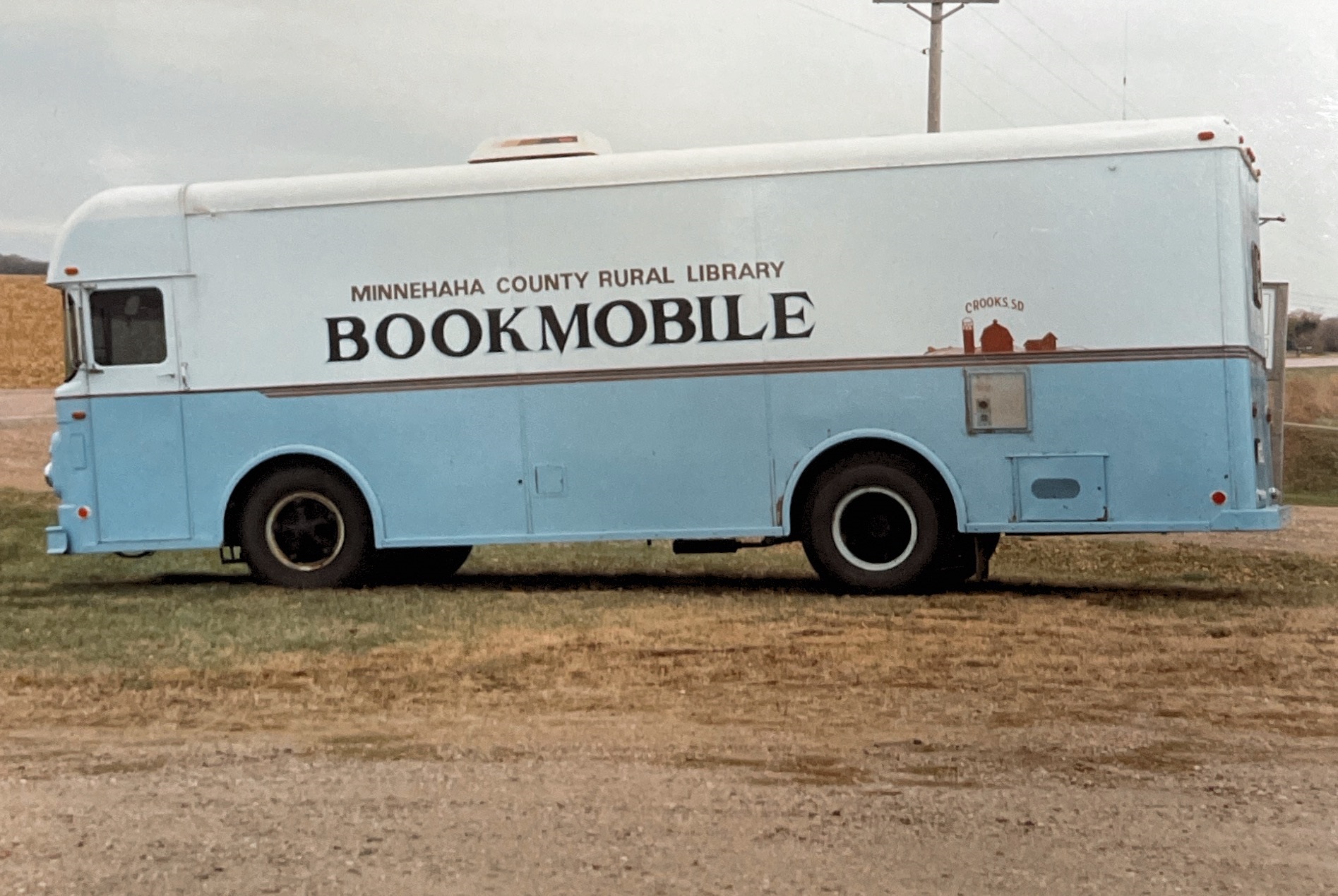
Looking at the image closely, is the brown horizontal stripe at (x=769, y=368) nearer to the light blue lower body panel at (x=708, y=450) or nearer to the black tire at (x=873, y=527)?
the light blue lower body panel at (x=708, y=450)

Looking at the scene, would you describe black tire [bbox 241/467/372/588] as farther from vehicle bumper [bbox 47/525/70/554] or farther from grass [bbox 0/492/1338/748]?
vehicle bumper [bbox 47/525/70/554]

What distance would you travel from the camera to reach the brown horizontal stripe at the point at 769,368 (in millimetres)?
11539

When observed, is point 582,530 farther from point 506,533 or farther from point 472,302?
point 472,302

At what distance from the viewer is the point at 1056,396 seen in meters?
11.7

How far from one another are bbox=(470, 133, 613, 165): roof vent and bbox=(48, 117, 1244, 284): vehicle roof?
9 cm

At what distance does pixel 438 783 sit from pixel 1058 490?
6.52 meters

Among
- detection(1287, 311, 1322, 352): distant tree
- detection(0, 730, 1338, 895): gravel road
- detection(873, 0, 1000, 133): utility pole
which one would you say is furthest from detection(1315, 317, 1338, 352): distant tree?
detection(0, 730, 1338, 895): gravel road

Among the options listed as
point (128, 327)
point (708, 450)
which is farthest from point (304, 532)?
point (708, 450)

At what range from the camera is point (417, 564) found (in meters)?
14.3

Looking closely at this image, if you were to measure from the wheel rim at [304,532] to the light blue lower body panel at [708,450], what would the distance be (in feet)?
1.38

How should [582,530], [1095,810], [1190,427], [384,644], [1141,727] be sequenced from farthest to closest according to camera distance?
[582,530] < [1190,427] < [384,644] < [1141,727] < [1095,810]

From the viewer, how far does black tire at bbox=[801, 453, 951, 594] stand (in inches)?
469

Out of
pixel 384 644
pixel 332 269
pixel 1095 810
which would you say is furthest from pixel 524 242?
pixel 1095 810

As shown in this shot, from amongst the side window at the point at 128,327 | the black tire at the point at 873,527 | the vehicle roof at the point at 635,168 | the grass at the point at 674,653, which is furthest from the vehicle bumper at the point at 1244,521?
the side window at the point at 128,327
